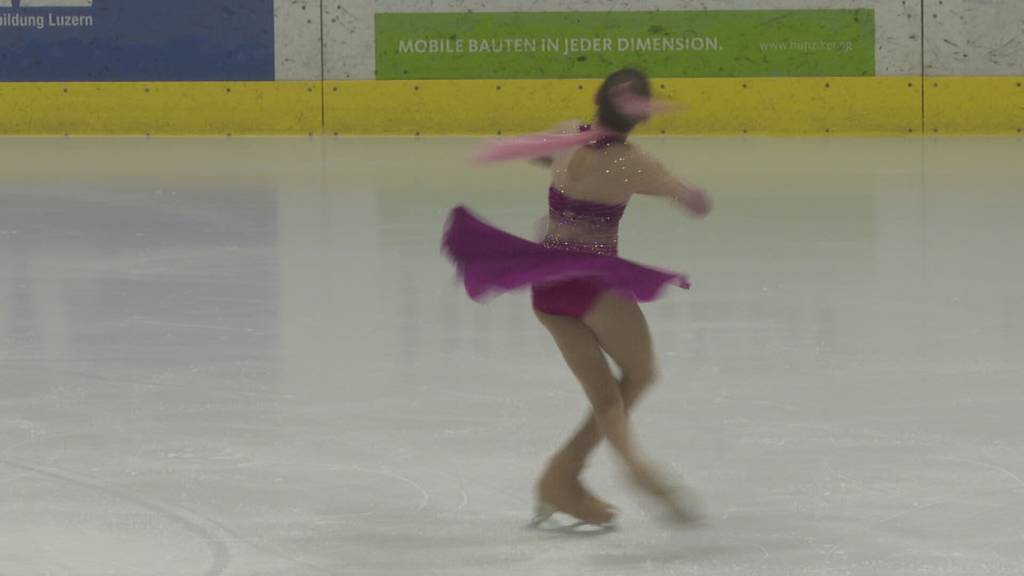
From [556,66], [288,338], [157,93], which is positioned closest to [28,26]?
[157,93]

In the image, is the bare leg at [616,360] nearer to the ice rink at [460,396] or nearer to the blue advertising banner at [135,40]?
the ice rink at [460,396]

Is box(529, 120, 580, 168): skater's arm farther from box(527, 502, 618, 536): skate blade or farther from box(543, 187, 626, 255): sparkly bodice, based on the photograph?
box(527, 502, 618, 536): skate blade

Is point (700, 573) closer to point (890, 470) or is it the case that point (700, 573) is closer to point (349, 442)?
point (890, 470)

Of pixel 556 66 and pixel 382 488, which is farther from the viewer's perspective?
pixel 556 66

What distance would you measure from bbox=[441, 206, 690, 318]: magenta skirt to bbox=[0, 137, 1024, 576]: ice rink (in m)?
0.60

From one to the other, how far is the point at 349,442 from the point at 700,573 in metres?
1.71

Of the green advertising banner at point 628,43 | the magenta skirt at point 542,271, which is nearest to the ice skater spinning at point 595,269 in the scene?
the magenta skirt at point 542,271

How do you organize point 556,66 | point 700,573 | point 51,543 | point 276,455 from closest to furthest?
point 700,573 < point 51,543 < point 276,455 < point 556,66

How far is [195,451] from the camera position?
5.66 meters

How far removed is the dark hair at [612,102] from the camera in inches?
186

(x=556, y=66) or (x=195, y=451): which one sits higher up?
→ (x=556, y=66)

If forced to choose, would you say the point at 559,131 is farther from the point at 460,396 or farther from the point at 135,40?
the point at 135,40

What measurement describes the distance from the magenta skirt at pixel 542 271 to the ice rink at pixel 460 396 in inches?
23.6

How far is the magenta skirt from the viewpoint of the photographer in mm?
4598
